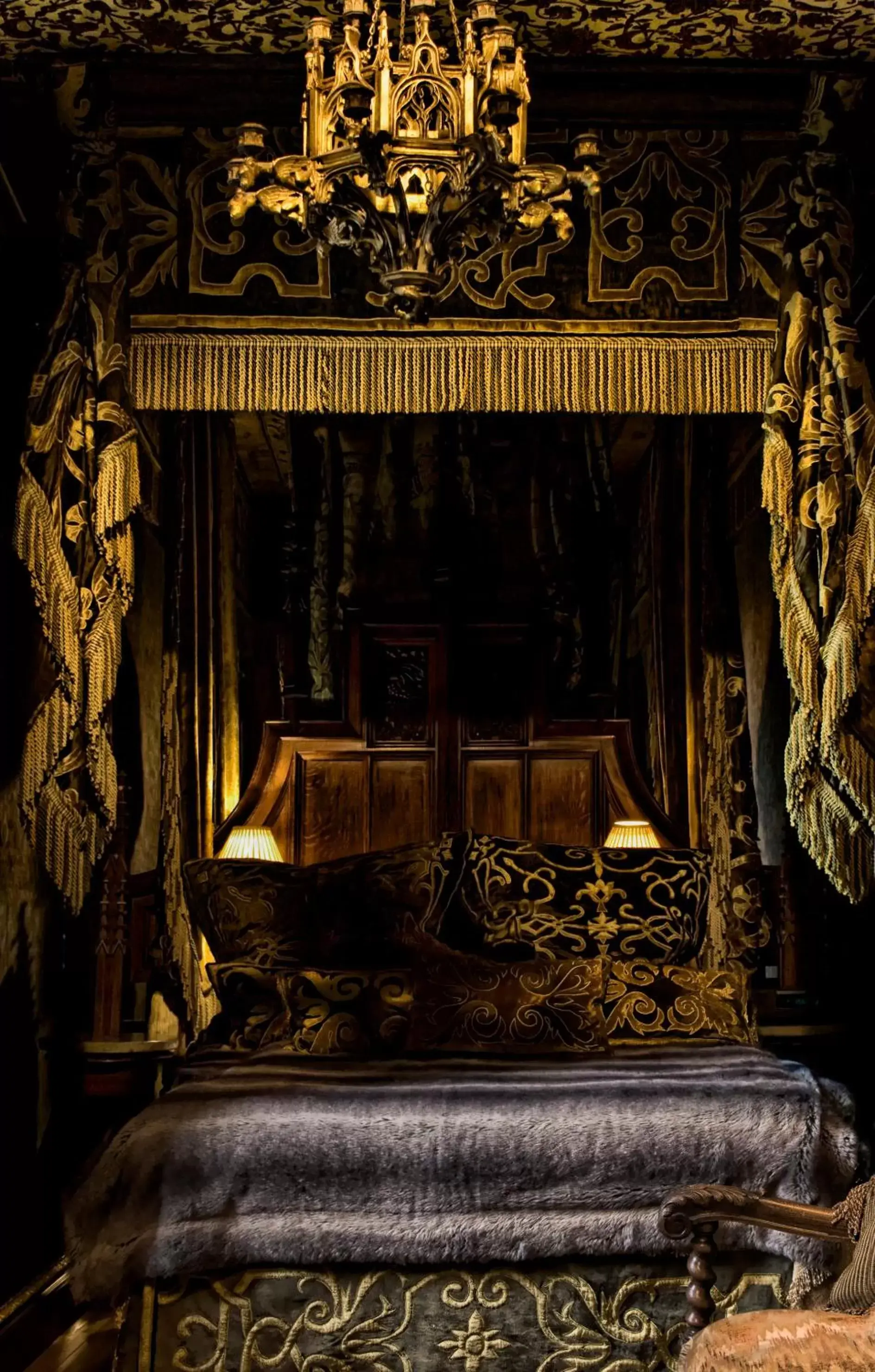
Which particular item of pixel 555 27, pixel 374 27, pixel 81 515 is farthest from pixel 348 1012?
pixel 555 27

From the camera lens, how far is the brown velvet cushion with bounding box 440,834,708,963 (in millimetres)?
4488

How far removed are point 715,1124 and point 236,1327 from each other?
1.18m

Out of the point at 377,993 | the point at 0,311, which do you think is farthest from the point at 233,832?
the point at 0,311

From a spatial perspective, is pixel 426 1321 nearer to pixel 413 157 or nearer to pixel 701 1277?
pixel 701 1277

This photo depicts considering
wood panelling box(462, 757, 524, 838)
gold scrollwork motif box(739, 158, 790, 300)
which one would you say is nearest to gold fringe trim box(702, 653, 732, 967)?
wood panelling box(462, 757, 524, 838)

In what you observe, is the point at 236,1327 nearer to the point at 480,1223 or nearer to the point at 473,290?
the point at 480,1223

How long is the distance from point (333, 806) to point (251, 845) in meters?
0.60

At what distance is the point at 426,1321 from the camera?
304cm

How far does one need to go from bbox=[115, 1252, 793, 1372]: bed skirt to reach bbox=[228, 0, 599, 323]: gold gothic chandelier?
215 cm

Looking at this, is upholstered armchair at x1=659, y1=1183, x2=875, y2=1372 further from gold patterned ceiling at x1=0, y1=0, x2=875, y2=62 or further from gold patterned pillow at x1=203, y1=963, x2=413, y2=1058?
gold patterned ceiling at x1=0, y1=0, x2=875, y2=62

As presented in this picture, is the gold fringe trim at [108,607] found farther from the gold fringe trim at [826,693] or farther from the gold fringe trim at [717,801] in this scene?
the gold fringe trim at [717,801]

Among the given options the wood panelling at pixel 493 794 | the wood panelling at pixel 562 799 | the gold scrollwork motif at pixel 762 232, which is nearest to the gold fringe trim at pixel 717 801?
the wood panelling at pixel 562 799

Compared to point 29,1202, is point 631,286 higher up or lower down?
higher up

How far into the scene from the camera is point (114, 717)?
5.57 meters
